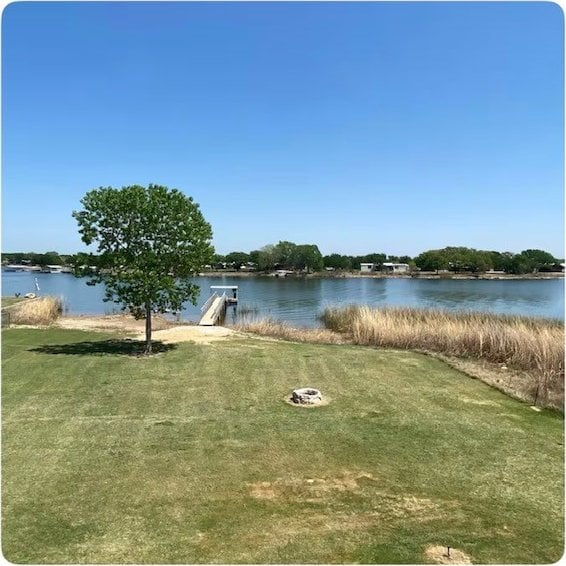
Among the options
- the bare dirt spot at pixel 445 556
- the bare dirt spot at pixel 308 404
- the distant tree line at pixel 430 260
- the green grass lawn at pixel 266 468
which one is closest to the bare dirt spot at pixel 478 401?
the green grass lawn at pixel 266 468

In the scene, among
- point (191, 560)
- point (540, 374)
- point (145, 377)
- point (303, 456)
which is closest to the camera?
point (191, 560)

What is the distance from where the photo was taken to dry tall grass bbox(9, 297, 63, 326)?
22.8 meters

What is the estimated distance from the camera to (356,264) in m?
150

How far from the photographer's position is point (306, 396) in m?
10.9

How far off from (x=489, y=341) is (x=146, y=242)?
12.0 m

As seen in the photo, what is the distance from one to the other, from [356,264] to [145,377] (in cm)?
13936

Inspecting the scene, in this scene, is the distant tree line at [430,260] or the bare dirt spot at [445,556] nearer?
the bare dirt spot at [445,556]

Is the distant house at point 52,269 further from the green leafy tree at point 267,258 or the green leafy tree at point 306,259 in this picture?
the green leafy tree at point 306,259

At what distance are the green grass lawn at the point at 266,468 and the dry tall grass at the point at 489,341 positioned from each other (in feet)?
8.00

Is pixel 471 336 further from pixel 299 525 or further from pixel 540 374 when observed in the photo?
pixel 299 525

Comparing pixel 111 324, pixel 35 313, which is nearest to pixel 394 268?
pixel 111 324

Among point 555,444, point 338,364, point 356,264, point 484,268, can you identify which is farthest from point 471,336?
point 356,264

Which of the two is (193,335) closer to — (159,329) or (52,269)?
(159,329)

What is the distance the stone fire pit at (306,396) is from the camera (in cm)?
1085
